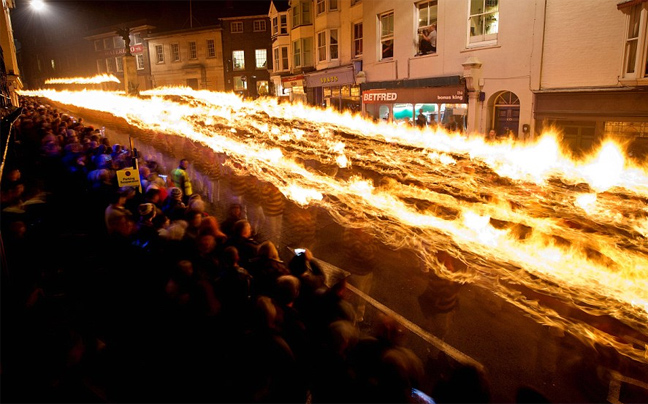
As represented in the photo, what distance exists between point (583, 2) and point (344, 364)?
55.1ft

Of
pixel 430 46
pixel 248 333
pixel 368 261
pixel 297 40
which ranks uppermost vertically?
pixel 297 40

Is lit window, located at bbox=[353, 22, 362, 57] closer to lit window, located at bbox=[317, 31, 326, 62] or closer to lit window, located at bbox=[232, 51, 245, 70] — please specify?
lit window, located at bbox=[317, 31, 326, 62]

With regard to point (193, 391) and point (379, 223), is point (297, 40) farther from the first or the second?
point (193, 391)

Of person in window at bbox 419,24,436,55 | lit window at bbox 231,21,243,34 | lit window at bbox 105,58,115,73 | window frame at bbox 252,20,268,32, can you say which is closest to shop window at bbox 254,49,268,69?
window frame at bbox 252,20,268,32

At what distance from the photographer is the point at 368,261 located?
8.12 m

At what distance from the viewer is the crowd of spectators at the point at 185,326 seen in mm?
3332

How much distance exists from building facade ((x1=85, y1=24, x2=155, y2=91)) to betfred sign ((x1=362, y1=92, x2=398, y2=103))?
3671cm

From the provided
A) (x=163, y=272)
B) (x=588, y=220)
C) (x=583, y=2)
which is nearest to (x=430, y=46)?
(x=583, y=2)

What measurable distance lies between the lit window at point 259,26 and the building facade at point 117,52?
53.0 ft

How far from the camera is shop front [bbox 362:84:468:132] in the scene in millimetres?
20422

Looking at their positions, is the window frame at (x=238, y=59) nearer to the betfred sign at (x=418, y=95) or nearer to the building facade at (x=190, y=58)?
the building facade at (x=190, y=58)

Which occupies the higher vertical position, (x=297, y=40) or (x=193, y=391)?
(x=297, y=40)

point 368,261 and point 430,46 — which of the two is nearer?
point 368,261

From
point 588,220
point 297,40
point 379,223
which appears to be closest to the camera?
point 588,220
